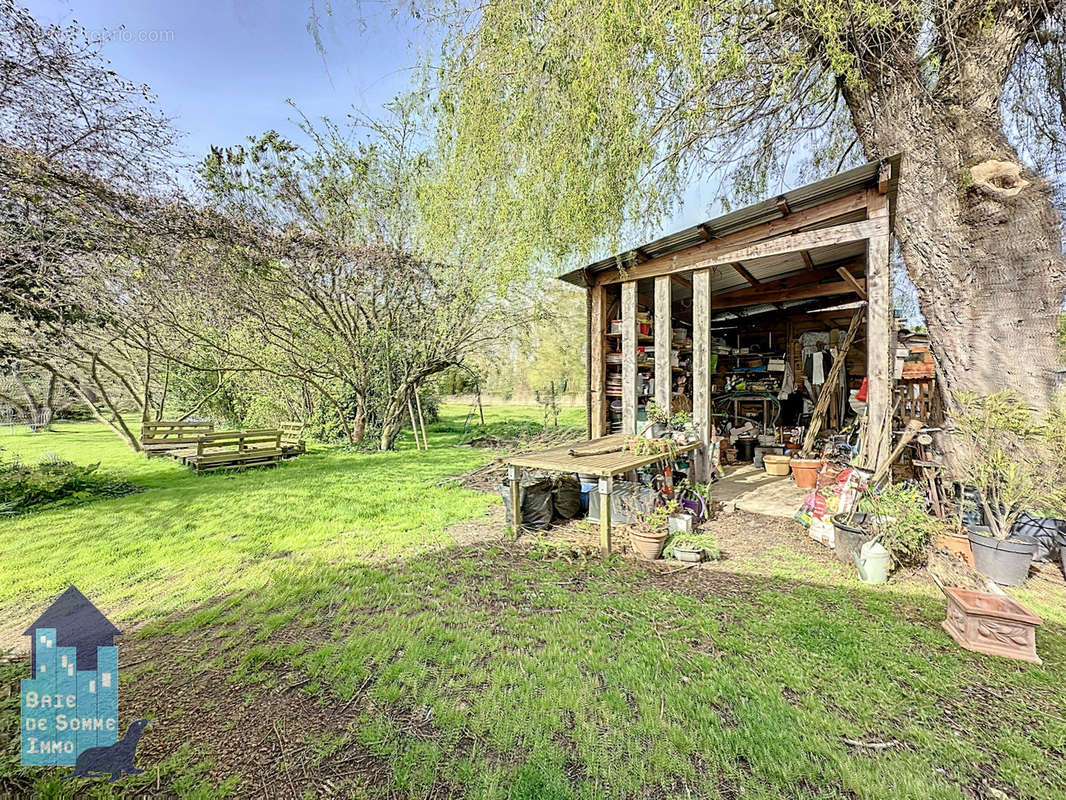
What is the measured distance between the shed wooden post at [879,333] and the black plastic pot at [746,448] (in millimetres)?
3675

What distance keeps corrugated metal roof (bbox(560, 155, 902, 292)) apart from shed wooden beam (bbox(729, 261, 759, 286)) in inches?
4.7

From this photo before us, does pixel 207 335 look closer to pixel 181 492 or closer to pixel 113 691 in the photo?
pixel 181 492

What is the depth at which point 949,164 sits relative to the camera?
3943 mm

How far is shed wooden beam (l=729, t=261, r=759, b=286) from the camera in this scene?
5.82m

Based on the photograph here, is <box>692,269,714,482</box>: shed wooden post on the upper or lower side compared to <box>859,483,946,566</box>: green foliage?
upper

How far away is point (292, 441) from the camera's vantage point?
30.7 ft

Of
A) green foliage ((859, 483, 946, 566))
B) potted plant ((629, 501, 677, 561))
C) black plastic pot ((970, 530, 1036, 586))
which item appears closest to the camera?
black plastic pot ((970, 530, 1036, 586))

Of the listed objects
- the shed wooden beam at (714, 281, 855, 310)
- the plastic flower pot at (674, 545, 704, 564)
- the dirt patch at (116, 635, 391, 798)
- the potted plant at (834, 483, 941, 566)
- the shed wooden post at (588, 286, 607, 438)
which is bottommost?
the dirt patch at (116, 635, 391, 798)

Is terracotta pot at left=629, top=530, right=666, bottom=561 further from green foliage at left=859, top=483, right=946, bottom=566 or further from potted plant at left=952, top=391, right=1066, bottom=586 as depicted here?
potted plant at left=952, top=391, right=1066, bottom=586

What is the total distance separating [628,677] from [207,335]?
11.0 metres

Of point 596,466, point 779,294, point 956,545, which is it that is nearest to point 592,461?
point 596,466

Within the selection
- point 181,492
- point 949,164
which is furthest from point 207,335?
point 949,164

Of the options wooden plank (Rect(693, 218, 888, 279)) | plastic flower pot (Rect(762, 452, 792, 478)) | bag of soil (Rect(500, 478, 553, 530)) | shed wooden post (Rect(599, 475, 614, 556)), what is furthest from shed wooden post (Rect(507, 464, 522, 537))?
plastic flower pot (Rect(762, 452, 792, 478))

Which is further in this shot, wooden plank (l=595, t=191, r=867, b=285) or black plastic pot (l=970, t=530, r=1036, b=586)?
wooden plank (l=595, t=191, r=867, b=285)
